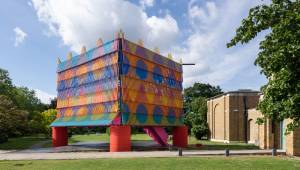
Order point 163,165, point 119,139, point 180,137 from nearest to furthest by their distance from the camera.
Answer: point 163,165
point 119,139
point 180,137

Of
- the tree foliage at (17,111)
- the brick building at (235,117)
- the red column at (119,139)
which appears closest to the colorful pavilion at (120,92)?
the red column at (119,139)

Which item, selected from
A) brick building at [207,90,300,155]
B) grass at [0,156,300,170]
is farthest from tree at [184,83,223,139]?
grass at [0,156,300,170]

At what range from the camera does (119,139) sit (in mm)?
38250

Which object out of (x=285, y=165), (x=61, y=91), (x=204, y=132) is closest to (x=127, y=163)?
(x=285, y=165)

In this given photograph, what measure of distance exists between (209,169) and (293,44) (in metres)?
10.9

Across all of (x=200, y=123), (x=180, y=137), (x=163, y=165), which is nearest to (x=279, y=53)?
(x=163, y=165)

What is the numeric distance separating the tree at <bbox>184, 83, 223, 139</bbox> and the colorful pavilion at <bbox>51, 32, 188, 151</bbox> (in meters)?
24.5

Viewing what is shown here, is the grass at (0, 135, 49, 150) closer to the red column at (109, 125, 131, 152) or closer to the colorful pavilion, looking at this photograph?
the colorful pavilion

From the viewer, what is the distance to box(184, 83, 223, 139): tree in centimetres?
7350

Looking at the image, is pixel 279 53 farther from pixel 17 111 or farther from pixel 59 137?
pixel 17 111

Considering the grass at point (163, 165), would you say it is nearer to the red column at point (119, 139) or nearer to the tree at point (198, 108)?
the red column at point (119, 139)

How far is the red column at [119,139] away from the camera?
38125 millimetres

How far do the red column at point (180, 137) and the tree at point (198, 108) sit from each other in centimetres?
2406

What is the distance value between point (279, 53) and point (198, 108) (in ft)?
244
